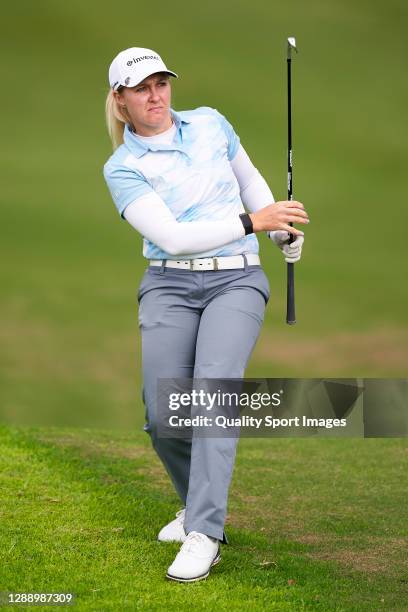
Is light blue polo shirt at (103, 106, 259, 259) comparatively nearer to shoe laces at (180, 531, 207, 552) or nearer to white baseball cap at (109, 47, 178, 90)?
white baseball cap at (109, 47, 178, 90)

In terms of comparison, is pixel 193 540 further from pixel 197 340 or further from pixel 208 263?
pixel 208 263

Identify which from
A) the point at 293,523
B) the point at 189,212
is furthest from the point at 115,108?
the point at 293,523

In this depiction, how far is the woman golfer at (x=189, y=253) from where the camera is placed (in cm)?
381

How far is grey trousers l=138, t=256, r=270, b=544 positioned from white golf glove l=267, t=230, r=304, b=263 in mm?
116

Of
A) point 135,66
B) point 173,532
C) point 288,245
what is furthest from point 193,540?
point 135,66

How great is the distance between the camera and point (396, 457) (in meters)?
6.02

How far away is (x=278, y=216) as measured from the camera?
388 centimetres

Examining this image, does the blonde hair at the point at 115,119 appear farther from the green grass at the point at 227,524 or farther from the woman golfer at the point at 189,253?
the green grass at the point at 227,524

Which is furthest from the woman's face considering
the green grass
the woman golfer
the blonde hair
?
the green grass

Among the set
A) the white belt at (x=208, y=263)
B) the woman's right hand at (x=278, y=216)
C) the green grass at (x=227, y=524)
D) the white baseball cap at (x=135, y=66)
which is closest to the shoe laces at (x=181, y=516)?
the green grass at (x=227, y=524)

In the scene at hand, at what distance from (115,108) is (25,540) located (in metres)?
1.64

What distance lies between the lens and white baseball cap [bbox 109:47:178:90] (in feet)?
13.1

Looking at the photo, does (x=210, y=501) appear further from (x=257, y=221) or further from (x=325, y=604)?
(x=257, y=221)

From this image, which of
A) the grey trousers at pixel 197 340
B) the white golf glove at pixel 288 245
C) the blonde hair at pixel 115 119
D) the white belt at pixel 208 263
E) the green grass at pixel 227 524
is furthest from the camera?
the blonde hair at pixel 115 119
